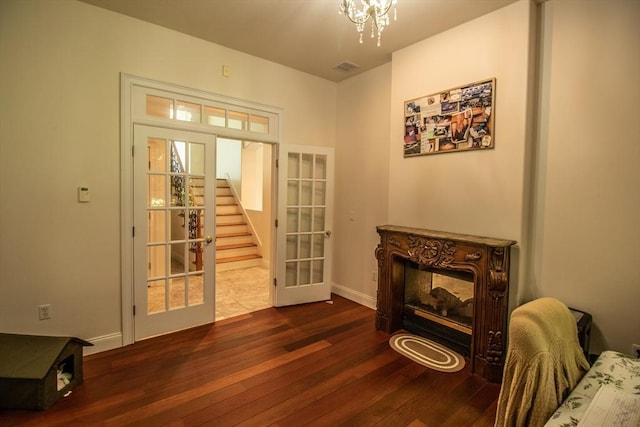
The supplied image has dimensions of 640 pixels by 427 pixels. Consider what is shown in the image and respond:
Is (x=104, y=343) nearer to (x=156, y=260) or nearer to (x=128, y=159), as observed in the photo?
(x=156, y=260)

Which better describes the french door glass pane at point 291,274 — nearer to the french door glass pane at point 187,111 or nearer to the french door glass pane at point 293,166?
the french door glass pane at point 293,166

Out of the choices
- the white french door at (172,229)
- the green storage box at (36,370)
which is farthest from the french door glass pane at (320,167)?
the green storage box at (36,370)

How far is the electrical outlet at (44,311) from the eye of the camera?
2482 mm

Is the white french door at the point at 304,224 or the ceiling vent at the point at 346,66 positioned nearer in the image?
the ceiling vent at the point at 346,66

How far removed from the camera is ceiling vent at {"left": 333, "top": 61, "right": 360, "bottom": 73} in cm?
365

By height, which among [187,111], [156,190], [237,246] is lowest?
[237,246]

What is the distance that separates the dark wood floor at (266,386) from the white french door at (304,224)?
866mm

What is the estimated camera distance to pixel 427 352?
2785 millimetres

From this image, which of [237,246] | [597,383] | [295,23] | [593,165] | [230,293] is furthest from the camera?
[237,246]

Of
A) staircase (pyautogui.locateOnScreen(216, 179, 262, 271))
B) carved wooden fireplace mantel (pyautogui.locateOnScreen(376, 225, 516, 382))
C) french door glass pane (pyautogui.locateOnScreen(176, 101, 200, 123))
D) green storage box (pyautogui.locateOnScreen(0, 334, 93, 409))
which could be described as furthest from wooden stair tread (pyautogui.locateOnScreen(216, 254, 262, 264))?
carved wooden fireplace mantel (pyautogui.locateOnScreen(376, 225, 516, 382))

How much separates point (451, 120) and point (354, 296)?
7.95 feet

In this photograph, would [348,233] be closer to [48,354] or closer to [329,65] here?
[329,65]

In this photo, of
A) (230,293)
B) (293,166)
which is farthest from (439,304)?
(230,293)

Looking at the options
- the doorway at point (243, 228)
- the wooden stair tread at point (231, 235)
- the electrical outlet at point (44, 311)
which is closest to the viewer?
the electrical outlet at point (44, 311)
